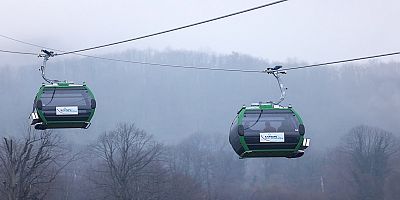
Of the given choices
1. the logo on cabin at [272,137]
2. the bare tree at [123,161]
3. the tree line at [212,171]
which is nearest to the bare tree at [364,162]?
the tree line at [212,171]

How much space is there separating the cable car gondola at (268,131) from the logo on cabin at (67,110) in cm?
384

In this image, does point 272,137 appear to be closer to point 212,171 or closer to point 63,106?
point 63,106

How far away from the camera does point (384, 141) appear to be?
2884 inches

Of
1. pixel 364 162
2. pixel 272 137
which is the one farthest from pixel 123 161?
pixel 272 137

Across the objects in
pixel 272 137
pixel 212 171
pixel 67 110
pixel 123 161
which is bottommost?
pixel 212 171

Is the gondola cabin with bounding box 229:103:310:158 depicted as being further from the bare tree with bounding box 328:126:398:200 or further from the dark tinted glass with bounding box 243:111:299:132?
the bare tree with bounding box 328:126:398:200

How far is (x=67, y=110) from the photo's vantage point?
1719 cm

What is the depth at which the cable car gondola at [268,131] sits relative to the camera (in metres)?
15.9

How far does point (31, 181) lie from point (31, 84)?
18637 mm

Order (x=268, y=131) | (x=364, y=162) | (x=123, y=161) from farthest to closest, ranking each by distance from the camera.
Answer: (x=364, y=162), (x=123, y=161), (x=268, y=131)

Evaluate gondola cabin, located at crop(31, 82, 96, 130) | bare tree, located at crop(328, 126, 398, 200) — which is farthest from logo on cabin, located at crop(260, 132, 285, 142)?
bare tree, located at crop(328, 126, 398, 200)

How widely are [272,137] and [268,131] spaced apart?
6.5 inches

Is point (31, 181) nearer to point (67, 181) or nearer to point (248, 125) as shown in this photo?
point (67, 181)

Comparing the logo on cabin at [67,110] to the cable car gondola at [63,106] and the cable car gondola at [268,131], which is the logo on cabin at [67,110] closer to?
the cable car gondola at [63,106]
